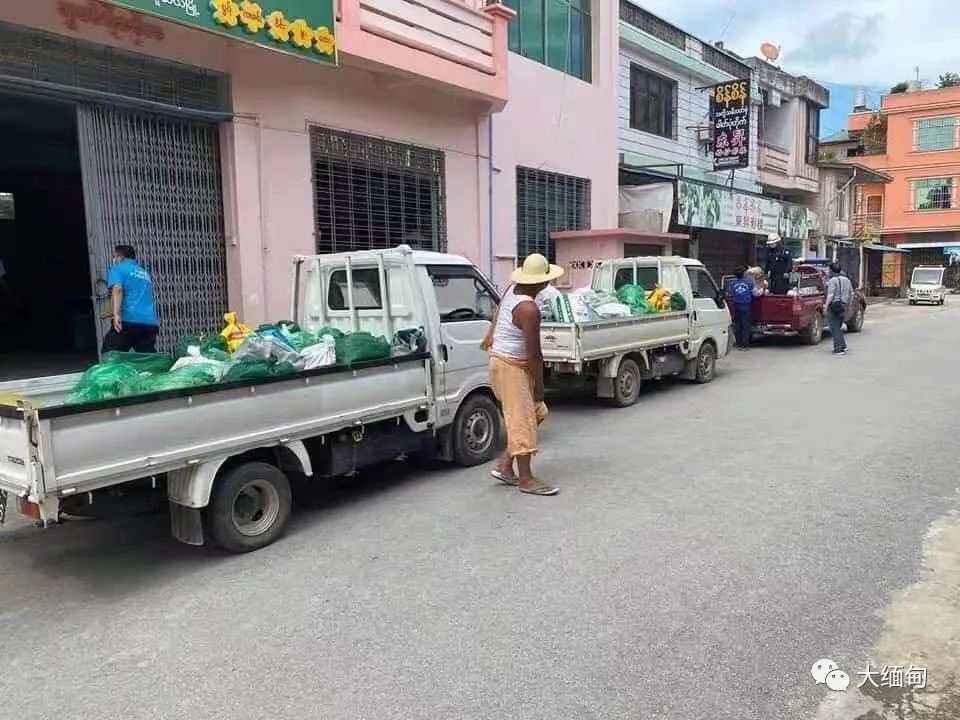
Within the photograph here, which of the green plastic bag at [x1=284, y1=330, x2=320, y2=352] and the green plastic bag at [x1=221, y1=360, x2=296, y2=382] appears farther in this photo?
the green plastic bag at [x1=284, y1=330, x2=320, y2=352]

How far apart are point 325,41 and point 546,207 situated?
6.58 metres

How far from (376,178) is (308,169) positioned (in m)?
1.32

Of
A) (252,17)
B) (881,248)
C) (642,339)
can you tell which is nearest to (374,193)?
(252,17)

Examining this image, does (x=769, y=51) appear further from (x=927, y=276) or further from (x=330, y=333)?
(x=330, y=333)

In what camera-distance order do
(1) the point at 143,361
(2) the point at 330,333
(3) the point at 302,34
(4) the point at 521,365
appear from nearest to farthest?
(1) the point at 143,361
(4) the point at 521,365
(2) the point at 330,333
(3) the point at 302,34

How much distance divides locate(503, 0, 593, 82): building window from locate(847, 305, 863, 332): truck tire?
917 cm

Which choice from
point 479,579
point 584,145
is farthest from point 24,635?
point 584,145

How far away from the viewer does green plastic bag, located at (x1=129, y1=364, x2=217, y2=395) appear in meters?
4.40

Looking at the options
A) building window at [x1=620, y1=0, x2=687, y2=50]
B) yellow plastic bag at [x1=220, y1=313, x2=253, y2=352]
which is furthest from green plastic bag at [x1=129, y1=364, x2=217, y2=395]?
building window at [x1=620, y1=0, x2=687, y2=50]

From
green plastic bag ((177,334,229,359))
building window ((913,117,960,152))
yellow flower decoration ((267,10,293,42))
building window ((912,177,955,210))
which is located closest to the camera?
green plastic bag ((177,334,229,359))

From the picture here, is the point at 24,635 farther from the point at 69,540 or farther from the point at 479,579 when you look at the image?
the point at 479,579

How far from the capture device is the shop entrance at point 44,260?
1202cm

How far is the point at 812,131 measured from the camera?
28266 millimetres

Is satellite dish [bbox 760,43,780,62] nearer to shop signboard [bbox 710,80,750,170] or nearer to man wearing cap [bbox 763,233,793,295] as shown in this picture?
shop signboard [bbox 710,80,750,170]
